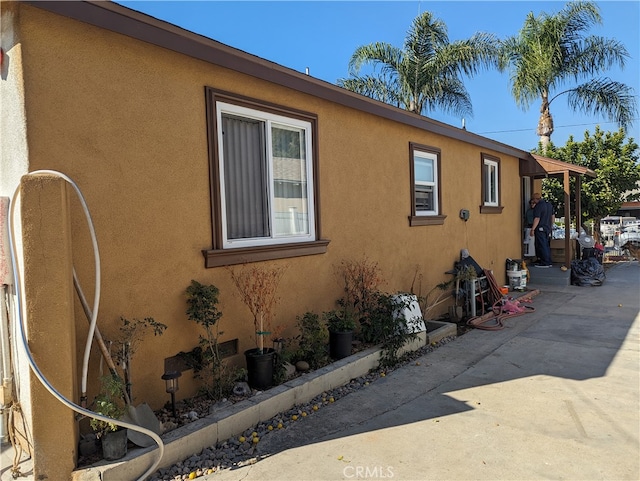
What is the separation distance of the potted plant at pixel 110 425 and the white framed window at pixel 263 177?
5.39ft

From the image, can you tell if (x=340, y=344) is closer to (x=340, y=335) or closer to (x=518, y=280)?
(x=340, y=335)

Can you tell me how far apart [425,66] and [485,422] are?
47.5 feet

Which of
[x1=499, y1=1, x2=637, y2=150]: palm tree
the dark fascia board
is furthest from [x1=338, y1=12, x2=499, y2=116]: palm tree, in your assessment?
the dark fascia board

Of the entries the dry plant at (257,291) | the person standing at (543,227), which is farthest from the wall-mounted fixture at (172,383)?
the person standing at (543,227)

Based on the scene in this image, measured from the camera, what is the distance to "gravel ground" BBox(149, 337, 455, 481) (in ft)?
9.99

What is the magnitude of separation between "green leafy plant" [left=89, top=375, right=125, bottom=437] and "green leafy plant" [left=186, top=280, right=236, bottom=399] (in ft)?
3.04

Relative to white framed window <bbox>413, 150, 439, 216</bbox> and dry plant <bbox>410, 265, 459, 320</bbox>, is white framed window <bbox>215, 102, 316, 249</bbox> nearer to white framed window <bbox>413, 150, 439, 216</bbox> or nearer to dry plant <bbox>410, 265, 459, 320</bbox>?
dry plant <bbox>410, 265, 459, 320</bbox>

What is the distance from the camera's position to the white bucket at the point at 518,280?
391 inches

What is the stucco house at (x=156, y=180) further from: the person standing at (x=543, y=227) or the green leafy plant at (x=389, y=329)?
the person standing at (x=543, y=227)

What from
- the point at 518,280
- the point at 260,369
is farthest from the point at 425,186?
the point at 260,369

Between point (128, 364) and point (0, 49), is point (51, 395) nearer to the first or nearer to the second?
point (128, 364)

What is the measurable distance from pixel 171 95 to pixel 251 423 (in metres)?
2.85

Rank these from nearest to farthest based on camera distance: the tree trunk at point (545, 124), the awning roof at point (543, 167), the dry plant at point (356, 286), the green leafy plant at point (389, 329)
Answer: the green leafy plant at point (389, 329), the dry plant at point (356, 286), the awning roof at point (543, 167), the tree trunk at point (545, 124)

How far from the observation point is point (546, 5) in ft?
51.6
